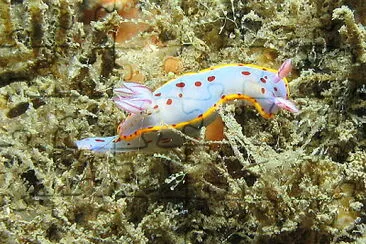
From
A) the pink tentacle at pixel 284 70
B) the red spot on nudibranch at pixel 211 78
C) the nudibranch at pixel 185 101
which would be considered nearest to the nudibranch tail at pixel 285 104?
the nudibranch at pixel 185 101

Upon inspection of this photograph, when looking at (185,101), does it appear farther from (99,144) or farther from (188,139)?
(99,144)

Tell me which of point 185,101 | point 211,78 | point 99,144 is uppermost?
point 211,78

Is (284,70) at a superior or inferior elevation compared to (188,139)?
superior

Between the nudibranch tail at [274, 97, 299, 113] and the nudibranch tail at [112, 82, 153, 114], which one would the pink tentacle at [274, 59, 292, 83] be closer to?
the nudibranch tail at [274, 97, 299, 113]

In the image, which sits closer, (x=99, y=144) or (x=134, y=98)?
(x=134, y=98)

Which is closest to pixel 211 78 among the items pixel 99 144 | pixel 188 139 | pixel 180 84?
pixel 180 84

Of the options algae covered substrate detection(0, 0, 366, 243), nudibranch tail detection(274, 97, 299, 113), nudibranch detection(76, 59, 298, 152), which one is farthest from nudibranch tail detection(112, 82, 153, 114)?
nudibranch tail detection(274, 97, 299, 113)

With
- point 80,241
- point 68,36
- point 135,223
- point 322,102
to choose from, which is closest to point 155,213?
point 135,223

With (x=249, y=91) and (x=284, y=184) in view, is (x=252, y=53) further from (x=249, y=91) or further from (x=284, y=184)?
(x=284, y=184)
